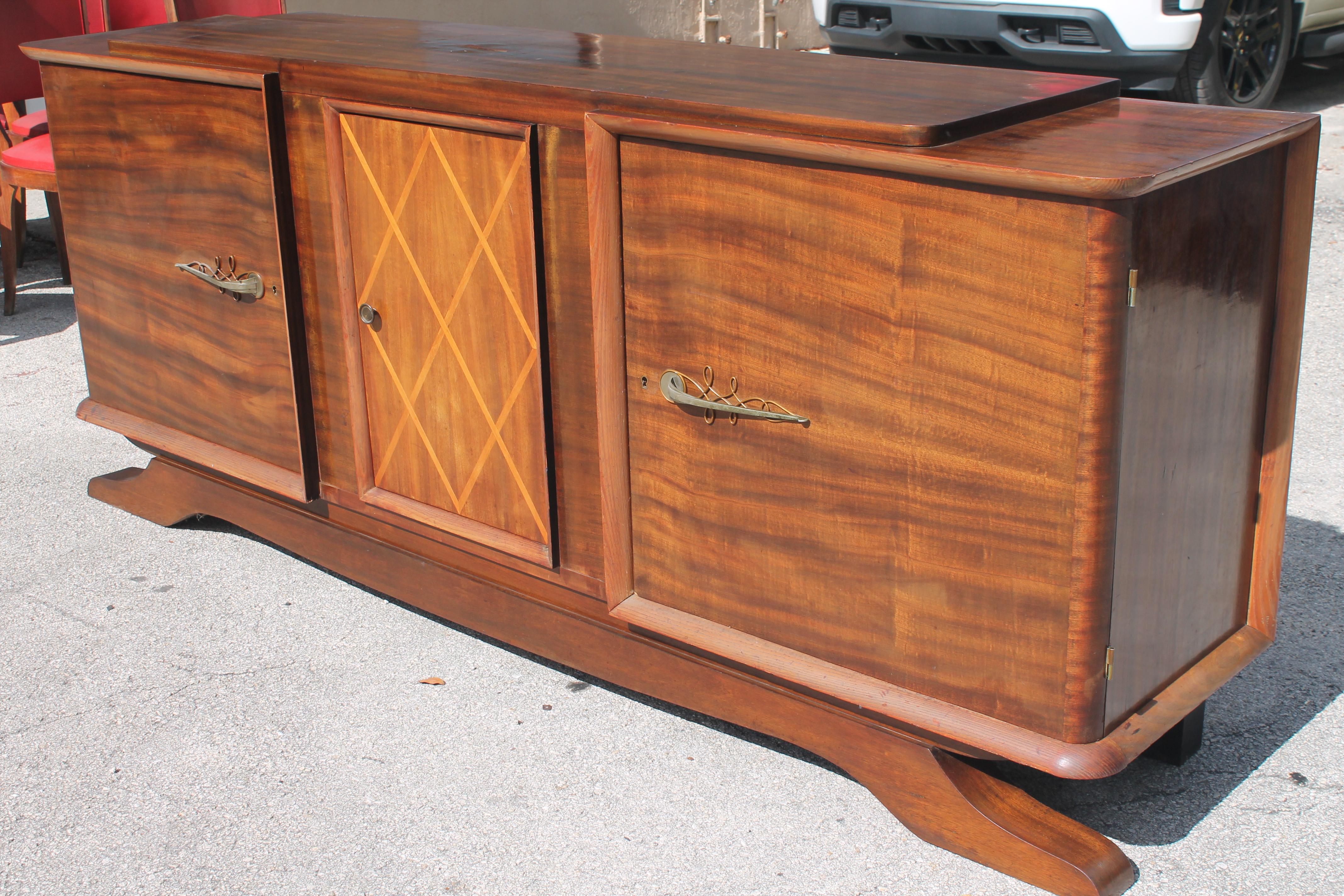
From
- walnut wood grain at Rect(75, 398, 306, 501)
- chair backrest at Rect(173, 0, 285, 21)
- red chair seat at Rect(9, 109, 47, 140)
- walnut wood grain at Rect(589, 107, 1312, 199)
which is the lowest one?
walnut wood grain at Rect(75, 398, 306, 501)

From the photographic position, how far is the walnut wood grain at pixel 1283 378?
1.99 metres

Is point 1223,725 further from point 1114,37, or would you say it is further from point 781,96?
point 1114,37

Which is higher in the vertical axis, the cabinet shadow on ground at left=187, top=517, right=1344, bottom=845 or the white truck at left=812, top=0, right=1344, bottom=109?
the white truck at left=812, top=0, right=1344, bottom=109

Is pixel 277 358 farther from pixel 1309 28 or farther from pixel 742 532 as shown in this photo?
pixel 1309 28

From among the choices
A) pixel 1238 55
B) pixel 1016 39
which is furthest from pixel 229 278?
pixel 1238 55

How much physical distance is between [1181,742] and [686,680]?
820mm

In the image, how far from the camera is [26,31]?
529 cm

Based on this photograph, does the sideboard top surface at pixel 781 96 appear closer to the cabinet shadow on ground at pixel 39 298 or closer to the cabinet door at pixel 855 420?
the cabinet door at pixel 855 420

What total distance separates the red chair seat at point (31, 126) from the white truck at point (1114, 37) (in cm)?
328

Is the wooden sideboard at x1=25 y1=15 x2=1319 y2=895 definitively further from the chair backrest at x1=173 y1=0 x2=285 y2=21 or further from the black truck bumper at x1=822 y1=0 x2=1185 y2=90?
the black truck bumper at x1=822 y1=0 x2=1185 y2=90

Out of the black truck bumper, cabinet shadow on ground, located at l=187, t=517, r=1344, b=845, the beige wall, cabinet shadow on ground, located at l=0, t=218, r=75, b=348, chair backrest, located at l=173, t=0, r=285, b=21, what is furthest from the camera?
the beige wall

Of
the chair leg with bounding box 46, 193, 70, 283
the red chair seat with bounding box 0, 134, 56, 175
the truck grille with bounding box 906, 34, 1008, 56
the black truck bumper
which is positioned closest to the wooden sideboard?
the red chair seat with bounding box 0, 134, 56, 175

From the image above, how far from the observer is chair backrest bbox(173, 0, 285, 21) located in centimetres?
555

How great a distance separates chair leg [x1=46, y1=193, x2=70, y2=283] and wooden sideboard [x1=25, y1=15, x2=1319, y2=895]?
8.45 feet
